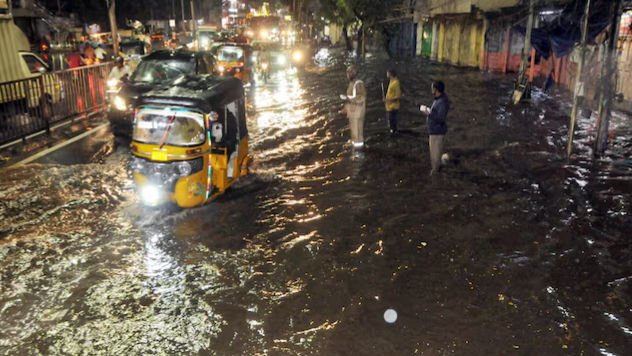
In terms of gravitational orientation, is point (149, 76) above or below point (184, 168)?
above

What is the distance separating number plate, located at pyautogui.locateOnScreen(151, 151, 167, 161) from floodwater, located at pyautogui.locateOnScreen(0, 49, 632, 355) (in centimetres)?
92

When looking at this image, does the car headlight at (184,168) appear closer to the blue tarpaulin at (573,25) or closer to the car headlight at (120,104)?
the car headlight at (120,104)

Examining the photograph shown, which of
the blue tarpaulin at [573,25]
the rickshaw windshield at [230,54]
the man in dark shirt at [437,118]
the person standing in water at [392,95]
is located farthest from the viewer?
the rickshaw windshield at [230,54]

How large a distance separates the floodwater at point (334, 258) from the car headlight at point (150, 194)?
231 mm


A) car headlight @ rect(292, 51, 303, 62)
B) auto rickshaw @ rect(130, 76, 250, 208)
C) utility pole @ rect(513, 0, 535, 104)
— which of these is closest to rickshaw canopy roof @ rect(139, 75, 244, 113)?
auto rickshaw @ rect(130, 76, 250, 208)

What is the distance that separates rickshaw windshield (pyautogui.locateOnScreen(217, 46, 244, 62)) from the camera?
2335 centimetres

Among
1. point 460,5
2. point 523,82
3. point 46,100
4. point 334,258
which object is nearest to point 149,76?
point 46,100

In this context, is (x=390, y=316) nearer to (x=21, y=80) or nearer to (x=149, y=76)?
(x=149, y=76)

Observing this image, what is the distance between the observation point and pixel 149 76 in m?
13.8

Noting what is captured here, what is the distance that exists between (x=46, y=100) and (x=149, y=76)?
3041 millimetres

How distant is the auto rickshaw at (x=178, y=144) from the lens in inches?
322

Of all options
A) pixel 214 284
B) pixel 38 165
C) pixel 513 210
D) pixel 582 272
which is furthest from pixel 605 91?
pixel 38 165

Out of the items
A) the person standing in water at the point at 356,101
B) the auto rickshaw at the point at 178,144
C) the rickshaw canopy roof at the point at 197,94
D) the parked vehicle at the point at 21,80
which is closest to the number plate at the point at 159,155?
the auto rickshaw at the point at 178,144

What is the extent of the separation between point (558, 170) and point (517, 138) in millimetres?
2936
